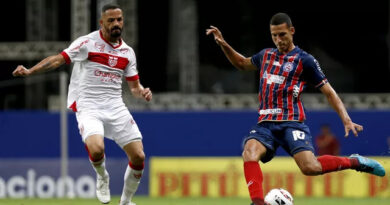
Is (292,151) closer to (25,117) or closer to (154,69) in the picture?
(25,117)

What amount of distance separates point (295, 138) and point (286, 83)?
64 cm

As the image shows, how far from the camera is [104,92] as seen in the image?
11.6 meters

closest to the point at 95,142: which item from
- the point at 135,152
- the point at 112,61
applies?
the point at 135,152

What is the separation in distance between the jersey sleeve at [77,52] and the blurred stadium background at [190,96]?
7912mm

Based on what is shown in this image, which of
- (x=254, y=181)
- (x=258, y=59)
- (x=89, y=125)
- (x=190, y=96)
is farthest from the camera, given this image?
(x=190, y=96)

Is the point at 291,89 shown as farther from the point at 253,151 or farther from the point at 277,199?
the point at 277,199

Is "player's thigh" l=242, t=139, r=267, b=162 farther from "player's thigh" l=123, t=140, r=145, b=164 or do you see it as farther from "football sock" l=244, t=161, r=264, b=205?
"player's thigh" l=123, t=140, r=145, b=164

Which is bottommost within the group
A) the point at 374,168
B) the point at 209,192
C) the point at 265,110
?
the point at 209,192

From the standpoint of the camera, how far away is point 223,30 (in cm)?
2489

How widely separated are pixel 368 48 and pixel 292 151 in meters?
14.6

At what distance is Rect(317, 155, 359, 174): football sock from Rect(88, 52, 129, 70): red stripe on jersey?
108 inches

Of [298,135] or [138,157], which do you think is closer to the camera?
[298,135]

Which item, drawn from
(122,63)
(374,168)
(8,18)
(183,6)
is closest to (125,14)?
(183,6)

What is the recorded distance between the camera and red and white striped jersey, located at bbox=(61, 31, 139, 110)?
1143 cm
